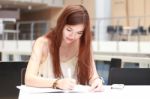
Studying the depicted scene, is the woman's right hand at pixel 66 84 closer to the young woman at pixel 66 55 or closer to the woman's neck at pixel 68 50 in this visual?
the young woman at pixel 66 55

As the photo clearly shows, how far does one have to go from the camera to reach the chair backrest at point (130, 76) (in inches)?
49.2

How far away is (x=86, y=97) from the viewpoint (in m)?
0.92

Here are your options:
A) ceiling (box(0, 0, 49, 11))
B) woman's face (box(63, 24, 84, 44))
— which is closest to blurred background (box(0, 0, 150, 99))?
ceiling (box(0, 0, 49, 11))

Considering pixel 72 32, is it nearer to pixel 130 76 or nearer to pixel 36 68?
pixel 36 68

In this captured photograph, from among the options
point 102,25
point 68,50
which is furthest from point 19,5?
point 68,50

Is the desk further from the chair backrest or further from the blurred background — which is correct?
the blurred background

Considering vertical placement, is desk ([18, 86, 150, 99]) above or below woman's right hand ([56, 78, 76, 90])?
below

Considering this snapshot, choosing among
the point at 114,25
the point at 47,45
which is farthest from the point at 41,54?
the point at 114,25

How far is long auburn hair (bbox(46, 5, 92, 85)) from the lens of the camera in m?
1.11

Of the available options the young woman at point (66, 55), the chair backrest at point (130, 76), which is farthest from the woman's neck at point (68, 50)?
the chair backrest at point (130, 76)

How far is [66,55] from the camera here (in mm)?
1249

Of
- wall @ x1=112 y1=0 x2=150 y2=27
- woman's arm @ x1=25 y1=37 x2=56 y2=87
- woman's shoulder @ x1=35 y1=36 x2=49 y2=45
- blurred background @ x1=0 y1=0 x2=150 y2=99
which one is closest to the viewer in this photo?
woman's arm @ x1=25 y1=37 x2=56 y2=87

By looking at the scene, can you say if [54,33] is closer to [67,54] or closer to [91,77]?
[67,54]

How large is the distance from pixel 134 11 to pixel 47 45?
6.99 metres
